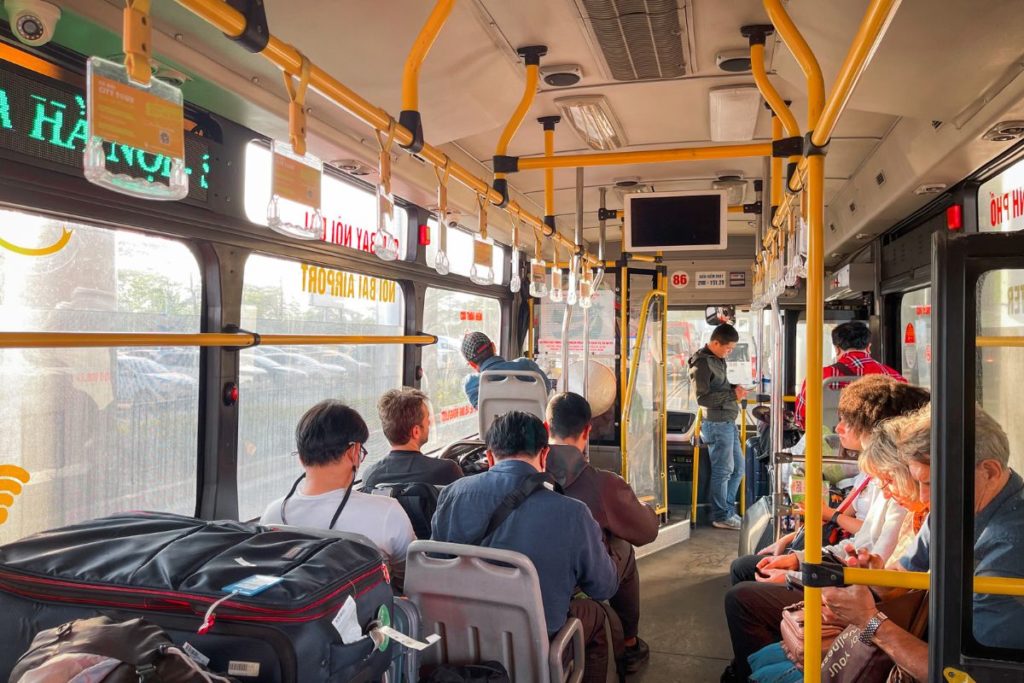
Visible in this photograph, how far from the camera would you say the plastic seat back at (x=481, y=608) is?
1.94 metres

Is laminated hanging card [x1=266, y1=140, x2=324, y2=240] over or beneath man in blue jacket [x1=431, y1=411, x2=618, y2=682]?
over

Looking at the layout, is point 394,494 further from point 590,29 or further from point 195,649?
point 590,29

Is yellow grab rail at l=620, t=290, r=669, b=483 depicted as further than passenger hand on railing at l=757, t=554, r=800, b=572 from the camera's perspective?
Yes

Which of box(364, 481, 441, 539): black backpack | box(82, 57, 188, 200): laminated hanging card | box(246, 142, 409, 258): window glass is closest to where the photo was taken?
box(82, 57, 188, 200): laminated hanging card

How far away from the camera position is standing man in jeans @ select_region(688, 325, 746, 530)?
594cm

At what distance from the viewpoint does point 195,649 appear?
A: 47.1 inches

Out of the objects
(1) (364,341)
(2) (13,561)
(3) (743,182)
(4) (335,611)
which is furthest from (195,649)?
(3) (743,182)

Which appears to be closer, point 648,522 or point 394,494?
point 394,494

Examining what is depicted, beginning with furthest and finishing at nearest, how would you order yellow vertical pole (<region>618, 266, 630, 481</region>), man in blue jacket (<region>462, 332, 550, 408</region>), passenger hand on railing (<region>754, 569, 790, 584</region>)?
yellow vertical pole (<region>618, 266, 630, 481</region>)
man in blue jacket (<region>462, 332, 550, 408</region>)
passenger hand on railing (<region>754, 569, 790, 584</region>)

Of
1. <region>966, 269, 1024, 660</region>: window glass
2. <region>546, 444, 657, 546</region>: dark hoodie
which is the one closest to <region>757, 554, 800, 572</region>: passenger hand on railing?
<region>546, 444, 657, 546</region>: dark hoodie

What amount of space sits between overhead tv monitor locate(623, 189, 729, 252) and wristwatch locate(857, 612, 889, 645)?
2.60m

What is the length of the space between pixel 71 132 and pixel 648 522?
2530mm

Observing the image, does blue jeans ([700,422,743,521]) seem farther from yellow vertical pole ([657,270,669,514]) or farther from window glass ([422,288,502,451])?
window glass ([422,288,502,451])

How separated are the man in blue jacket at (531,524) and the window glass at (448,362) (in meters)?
2.35
